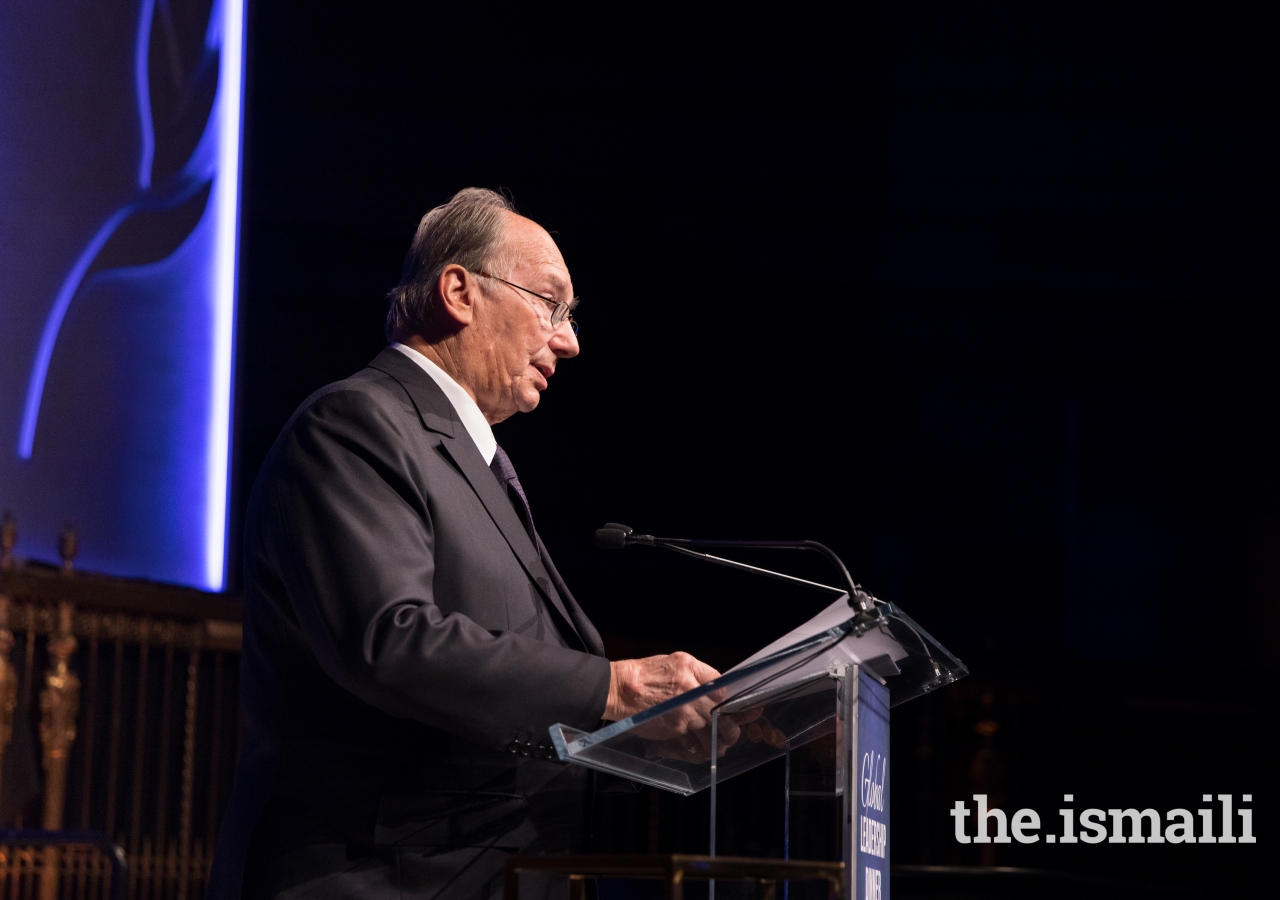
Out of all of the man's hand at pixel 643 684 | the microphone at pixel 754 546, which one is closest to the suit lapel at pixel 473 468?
the microphone at pixel 754 546

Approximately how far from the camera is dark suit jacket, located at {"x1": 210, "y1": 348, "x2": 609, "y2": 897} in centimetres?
156

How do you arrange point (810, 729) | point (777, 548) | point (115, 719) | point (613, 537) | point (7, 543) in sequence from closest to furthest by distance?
1. point (810, 729)
2. point (777, 548)
3. point (613, 537)
4. point (7, 543)
5. point (115, 719)

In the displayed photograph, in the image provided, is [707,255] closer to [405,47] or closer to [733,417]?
[733,417]

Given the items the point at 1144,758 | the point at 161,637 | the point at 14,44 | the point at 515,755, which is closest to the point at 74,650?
the point at 161,637

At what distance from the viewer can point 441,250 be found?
7.31ft

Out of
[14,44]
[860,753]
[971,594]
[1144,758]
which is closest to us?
[860,753]

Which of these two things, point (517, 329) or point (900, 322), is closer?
point (517, 329)

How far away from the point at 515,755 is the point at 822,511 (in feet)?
11.7

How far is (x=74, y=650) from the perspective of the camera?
12.1ft

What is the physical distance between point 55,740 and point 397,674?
243 centimetres

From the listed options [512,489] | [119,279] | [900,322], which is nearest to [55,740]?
[119,279]

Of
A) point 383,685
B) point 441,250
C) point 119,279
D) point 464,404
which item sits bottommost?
point 383,685

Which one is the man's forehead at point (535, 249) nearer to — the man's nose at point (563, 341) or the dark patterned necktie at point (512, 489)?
the man's nose at point (563, 341)

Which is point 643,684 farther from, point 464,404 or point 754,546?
point 464,404
